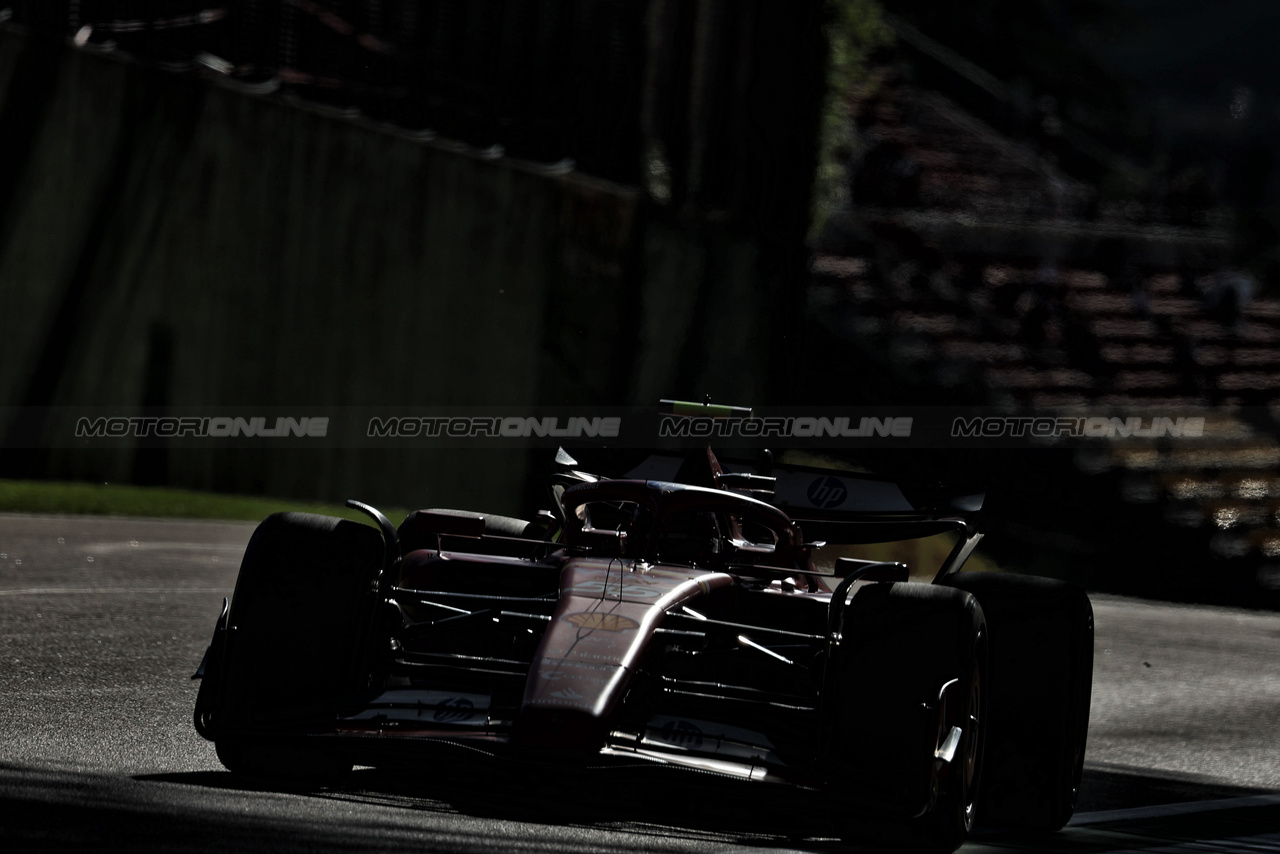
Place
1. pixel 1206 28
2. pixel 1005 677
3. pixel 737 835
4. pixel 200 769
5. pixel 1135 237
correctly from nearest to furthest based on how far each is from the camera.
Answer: pixel 737 835 < pixel 200 769 < pixel 1005 677 < pixel 1135 237 < pixel 1206 28

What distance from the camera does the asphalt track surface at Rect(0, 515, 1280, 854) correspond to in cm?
485

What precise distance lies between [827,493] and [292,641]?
8.95 feet

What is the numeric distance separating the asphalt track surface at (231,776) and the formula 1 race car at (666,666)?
21 cm

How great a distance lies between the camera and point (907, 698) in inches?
209

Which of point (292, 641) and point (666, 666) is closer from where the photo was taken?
point (292, 641)

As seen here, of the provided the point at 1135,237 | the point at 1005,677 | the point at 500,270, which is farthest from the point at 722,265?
the point at 1005,677

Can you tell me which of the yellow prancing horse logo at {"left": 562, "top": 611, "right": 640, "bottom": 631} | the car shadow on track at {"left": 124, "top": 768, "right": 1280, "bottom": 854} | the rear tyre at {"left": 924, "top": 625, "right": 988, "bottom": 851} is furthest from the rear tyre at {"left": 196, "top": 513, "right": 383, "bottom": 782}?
the rear tyre at {"left": 924, "top": 625, "right": 988, "bottom": 851}

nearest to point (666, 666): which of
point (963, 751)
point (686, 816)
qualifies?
point (686, 816)

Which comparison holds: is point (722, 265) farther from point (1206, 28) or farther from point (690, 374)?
point (1206, 28)

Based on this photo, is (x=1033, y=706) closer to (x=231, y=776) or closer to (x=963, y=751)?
(x=963, y=751)

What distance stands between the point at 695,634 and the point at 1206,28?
36.5 m

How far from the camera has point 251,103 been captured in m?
16.6

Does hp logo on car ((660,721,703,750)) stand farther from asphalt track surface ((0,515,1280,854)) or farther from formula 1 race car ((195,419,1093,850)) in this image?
asphalt track surface ((0,515,1280,854))

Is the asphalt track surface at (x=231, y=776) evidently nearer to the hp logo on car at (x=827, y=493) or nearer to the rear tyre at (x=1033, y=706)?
the rear tyre at (x=1033, y=706)
